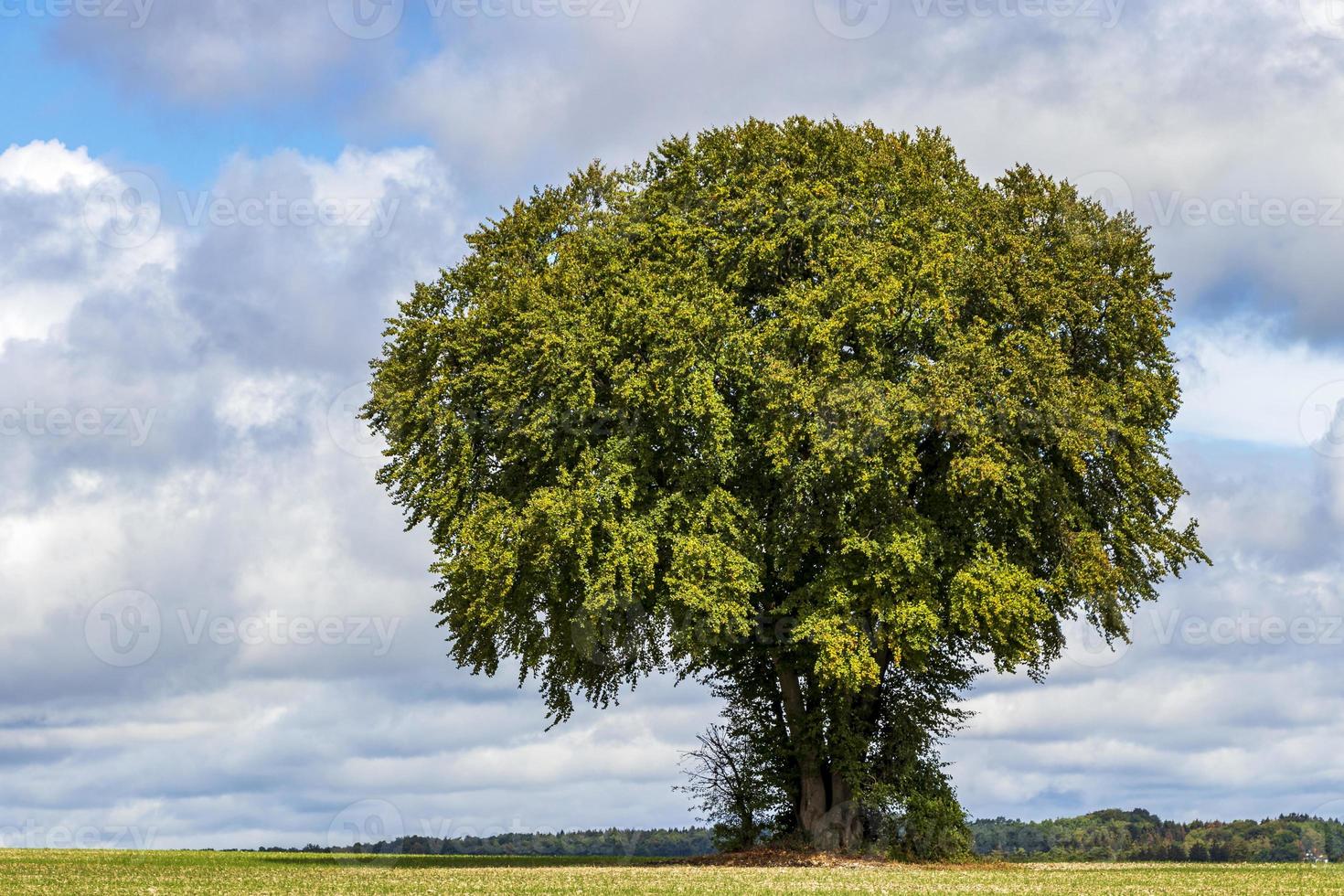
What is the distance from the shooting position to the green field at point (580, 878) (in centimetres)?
2516

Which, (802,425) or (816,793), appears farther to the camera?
(816,793)

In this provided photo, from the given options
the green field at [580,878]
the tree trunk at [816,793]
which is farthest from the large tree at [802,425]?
the green field at [580,878]

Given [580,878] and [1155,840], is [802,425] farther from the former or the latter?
[1155,840]

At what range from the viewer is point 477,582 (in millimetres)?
36938

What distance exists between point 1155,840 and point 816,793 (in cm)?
1629

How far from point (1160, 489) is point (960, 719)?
31.3 ft

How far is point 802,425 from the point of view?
1391 inches

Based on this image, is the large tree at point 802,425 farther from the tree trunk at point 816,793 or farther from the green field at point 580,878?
the green field at point 580,878

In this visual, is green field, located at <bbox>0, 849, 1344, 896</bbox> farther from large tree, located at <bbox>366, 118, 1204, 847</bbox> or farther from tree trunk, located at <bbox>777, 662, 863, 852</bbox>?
large tree, located at <bbox>366, 118, 1204, 847</bbox>

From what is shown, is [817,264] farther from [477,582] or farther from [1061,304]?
[477,582]

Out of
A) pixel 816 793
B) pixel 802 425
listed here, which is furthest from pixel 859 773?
pixel 802 425

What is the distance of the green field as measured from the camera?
2516cm

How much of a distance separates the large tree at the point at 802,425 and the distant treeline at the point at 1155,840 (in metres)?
7.33

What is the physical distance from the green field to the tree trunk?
4122 mm
